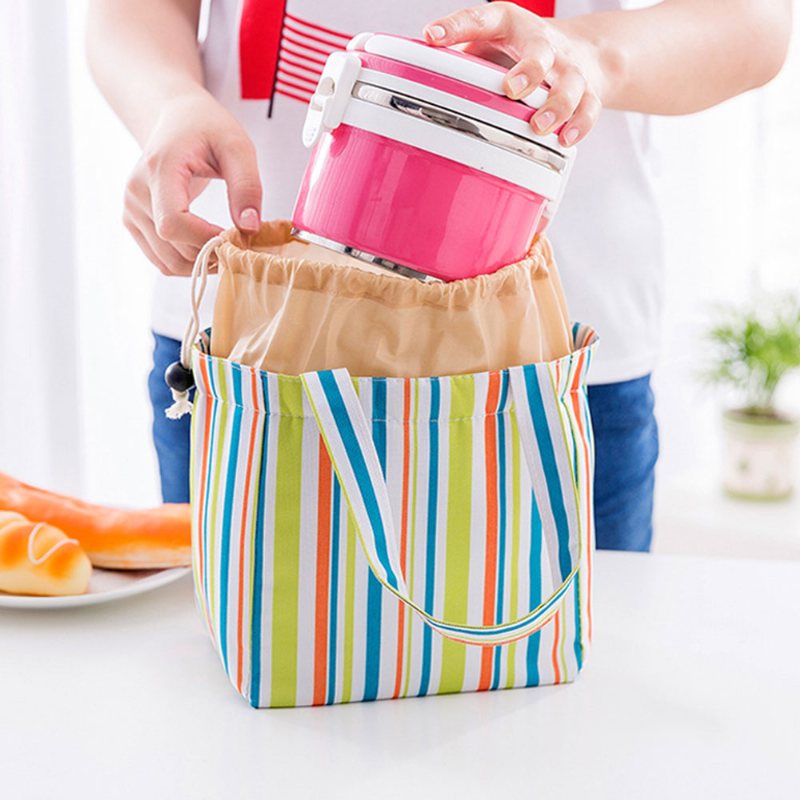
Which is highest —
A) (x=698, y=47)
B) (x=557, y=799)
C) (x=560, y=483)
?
(x=698, y=47)

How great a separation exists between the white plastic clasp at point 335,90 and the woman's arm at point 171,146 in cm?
10

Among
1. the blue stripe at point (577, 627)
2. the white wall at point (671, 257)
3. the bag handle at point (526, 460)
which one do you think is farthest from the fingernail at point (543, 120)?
the white wall at point (671, 257)

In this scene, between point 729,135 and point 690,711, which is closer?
point 690,711

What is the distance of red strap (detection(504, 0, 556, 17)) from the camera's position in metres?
0.86

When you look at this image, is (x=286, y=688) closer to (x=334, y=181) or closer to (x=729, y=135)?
(x=334, y=181)

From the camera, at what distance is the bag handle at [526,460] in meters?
0.56

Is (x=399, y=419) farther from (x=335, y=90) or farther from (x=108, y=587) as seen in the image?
(x=108, y=587)

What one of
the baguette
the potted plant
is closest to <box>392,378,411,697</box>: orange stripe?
the baguette

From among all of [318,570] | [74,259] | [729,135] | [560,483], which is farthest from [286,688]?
[729,135]

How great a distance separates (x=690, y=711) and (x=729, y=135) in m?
2.03

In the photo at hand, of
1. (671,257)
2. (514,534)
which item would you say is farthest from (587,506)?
(671,257)

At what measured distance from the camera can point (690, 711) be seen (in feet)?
1.98

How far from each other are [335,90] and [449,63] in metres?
0.06

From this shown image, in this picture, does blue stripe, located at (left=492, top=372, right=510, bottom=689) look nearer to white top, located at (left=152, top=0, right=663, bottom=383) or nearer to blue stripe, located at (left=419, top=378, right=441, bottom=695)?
blue stripe, located at (left=419, top=378, right=441, bottom=695)
